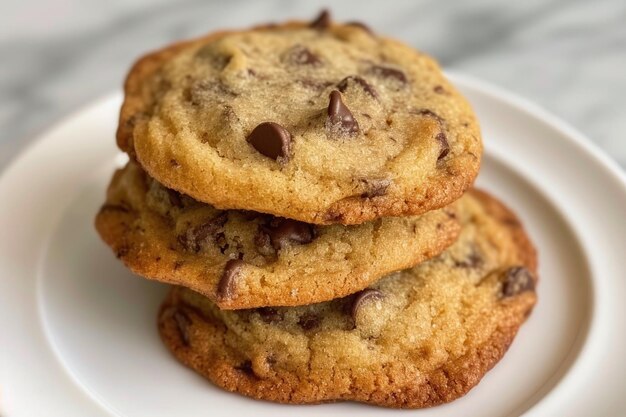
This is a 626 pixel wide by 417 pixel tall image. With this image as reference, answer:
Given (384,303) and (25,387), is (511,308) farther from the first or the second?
(25,387)

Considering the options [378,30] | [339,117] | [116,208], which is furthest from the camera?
[378,30]

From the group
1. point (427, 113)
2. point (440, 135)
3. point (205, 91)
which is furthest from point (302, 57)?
point (440, 135)

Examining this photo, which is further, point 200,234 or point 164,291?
point 164,291

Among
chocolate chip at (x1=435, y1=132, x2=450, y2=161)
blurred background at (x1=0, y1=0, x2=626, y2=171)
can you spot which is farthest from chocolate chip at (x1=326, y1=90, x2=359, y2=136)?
blurred background at (x1=0, y1=0, x2=626, y2=171)

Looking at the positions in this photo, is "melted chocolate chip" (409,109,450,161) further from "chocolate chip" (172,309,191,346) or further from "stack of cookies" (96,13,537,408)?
"chocolate chip" (172,309,191,346)

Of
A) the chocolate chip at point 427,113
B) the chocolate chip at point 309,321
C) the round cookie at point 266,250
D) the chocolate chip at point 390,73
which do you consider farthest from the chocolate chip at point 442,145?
the chocolate chip at point 309,321

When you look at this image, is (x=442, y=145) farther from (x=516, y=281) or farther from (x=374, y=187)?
(x=516, y=281)
